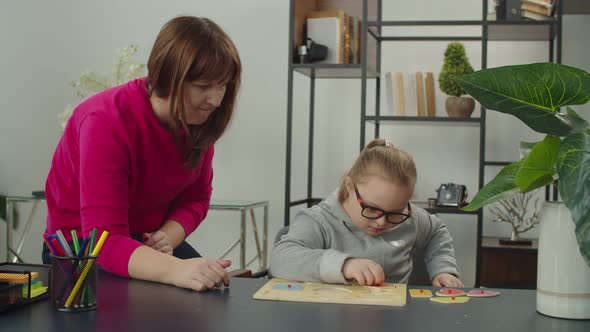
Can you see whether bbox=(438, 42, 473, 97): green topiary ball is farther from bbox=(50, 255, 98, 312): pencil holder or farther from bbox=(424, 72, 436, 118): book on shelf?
bbox=(50, 255, 98, 312): pencil holder

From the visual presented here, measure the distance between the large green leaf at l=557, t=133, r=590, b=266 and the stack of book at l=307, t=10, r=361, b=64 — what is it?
2.51m

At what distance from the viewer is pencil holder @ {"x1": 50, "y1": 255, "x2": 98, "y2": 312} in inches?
45.3

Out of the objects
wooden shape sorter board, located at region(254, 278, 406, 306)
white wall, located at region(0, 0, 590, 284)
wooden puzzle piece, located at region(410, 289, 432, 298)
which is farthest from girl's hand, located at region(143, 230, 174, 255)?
white wall, located at region(0, 0, 590, 284)

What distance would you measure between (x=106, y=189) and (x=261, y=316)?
1.82 ft

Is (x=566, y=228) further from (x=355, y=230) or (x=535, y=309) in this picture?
(x=355, y=230)

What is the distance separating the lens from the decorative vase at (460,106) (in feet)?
10.8

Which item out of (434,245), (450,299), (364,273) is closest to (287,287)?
(364,273)

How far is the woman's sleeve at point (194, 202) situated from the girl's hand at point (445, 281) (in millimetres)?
658

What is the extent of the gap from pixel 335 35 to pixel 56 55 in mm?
1780

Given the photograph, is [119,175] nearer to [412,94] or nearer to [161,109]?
[161,109]

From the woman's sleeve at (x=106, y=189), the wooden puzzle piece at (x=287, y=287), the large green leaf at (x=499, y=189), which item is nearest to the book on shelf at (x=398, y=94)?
the woman's sleeve at (x=106, y=189)

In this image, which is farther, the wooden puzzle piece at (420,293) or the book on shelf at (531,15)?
the book on shelf at (531,15)

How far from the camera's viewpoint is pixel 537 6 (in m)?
3.23

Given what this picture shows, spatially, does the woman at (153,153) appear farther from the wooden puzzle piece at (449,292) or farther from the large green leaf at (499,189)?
the large green leaf at (499,189)
